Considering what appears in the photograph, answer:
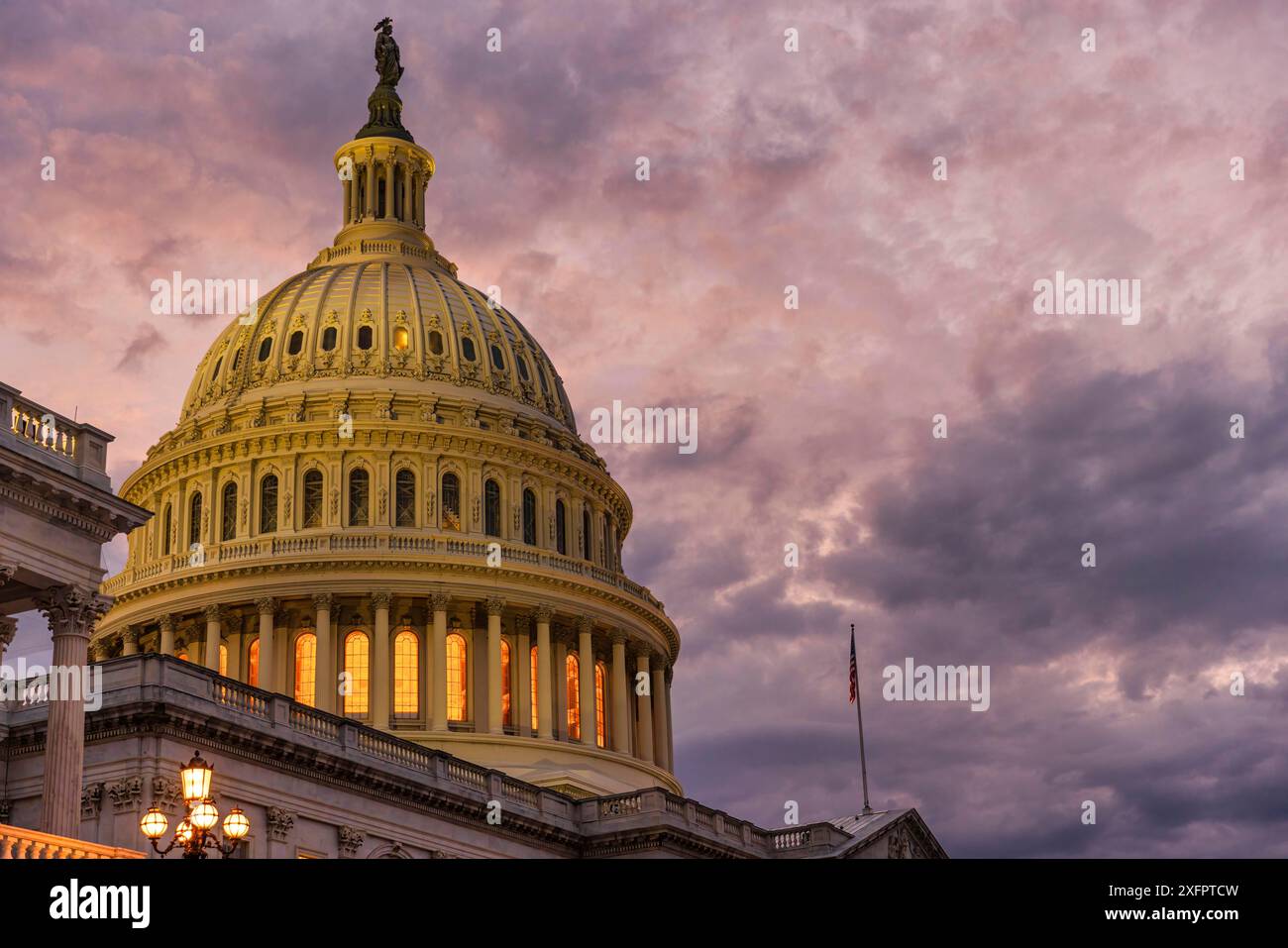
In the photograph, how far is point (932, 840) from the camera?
3078 inches

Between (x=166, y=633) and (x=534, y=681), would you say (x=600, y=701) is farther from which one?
(x=166, y=633)

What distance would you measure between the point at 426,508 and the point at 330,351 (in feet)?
31.1

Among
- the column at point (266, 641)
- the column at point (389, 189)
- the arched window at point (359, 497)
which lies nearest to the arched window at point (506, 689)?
the arched window at point (359, 497)

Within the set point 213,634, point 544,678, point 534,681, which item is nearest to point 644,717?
point 534,681

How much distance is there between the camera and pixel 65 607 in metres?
36.7

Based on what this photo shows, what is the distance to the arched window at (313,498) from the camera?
80.4m

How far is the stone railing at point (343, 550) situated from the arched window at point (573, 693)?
12.9 ft

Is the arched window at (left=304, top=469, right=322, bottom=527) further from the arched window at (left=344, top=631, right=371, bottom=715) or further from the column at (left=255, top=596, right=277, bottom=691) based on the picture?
the arched window at (left=344, top=631, right=371, bottom=715)

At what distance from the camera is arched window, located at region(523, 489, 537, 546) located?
83750mm

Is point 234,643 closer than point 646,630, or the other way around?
point 234,643

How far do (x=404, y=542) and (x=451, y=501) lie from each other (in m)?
4.47
